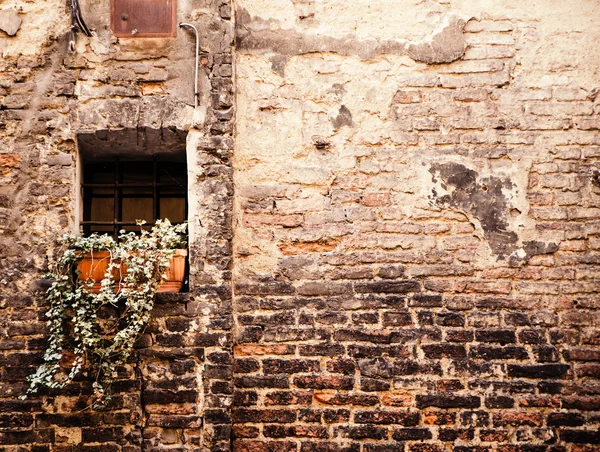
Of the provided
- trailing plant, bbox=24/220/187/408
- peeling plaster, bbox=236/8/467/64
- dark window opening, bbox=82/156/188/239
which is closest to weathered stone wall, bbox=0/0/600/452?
peeling plaster, bbox=236/8/467/64

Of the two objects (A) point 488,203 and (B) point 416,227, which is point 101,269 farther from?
(A) point 488,203

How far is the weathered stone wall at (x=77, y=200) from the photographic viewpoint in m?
3.12

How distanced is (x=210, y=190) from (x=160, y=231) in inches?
15.4

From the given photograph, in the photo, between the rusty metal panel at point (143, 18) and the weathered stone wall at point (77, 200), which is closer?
the weathered stone wall at point (77, 200)

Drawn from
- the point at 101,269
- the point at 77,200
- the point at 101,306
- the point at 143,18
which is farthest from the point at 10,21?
the point at 101,306

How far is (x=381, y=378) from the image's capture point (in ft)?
10.8

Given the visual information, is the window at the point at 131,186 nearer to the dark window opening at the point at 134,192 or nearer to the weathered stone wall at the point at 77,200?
the dark window opening at the point at 134,192

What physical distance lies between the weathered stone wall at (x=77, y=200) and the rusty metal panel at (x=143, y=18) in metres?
0.05

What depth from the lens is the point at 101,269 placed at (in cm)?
317

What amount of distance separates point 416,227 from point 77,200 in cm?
211

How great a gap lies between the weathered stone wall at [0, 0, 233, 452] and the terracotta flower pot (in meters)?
0.10

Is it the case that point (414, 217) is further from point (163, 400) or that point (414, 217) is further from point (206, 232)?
point (163, 400)

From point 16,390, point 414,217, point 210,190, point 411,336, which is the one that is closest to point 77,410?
point 16,390

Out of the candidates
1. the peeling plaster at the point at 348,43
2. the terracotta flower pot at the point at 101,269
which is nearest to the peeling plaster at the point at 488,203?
the peeling plaster at the point at 348,43
